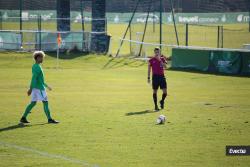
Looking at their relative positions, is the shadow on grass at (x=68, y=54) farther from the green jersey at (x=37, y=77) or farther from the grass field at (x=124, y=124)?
the green jersey at (x=37, y=77)

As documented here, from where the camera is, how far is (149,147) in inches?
574

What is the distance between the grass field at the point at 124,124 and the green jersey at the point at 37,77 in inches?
41.9

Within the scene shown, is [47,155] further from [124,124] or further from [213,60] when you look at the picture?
[213,60]

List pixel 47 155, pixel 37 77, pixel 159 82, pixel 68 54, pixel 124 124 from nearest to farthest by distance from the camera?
pixel 47 155
pixel 37 77
pixel 124 124
pixel 159 82
pixel 68 54

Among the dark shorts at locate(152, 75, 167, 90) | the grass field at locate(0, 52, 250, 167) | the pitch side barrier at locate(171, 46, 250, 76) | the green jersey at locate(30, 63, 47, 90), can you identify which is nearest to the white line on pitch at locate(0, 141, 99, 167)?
the grass field at locate(0, 52, 250, 167)

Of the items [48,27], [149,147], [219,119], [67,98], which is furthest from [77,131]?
[48,27]

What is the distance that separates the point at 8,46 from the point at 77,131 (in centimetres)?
3041

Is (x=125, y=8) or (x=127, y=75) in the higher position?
(x=125, y=8)

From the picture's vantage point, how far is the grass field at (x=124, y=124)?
13477 mm

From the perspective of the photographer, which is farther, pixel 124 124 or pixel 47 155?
pixel 124 124

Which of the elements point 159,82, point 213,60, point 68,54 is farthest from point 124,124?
point 68,54

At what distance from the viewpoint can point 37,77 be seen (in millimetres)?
17812

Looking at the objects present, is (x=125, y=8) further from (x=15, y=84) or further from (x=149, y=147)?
(x=149, y=147)

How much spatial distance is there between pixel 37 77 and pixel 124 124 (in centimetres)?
269
